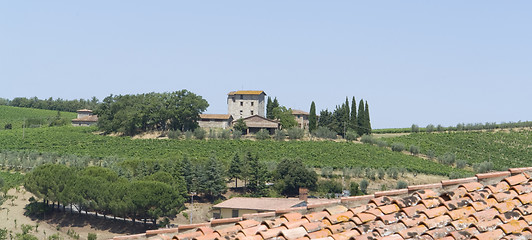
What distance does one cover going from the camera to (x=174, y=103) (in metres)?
87.4

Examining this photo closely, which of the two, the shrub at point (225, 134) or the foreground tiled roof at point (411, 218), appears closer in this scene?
the foreground tiled roof at point (411, 218)

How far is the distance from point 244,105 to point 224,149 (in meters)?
20.4

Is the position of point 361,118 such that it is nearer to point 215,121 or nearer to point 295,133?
point 295,133

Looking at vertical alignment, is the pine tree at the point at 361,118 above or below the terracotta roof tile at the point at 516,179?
above

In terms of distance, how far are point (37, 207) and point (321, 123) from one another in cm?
5109

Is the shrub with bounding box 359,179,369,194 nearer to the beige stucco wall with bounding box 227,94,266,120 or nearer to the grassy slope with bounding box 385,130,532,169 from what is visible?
the grassy slope with bounding box 385,130,532,169

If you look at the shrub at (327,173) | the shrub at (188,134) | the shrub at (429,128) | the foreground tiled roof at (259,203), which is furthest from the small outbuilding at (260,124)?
the foreground tiled roof at (259,203)

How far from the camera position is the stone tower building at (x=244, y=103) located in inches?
3844

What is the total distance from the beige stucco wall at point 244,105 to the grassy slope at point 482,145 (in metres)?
20.2

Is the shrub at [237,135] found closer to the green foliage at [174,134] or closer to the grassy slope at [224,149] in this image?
the grassy slope at [224,149]

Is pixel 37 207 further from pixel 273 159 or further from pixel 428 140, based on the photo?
pixel 428 140

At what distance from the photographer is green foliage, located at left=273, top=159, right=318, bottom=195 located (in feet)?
197

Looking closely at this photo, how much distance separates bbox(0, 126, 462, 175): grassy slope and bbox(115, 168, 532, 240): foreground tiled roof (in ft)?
205

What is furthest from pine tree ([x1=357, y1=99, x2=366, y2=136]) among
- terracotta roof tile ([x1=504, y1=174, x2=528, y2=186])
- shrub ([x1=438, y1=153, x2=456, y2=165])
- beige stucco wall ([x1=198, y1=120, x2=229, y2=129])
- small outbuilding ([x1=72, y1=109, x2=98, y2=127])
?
terracotta roof tile ([x1=504, y1=174, x2=528, y2=186])
